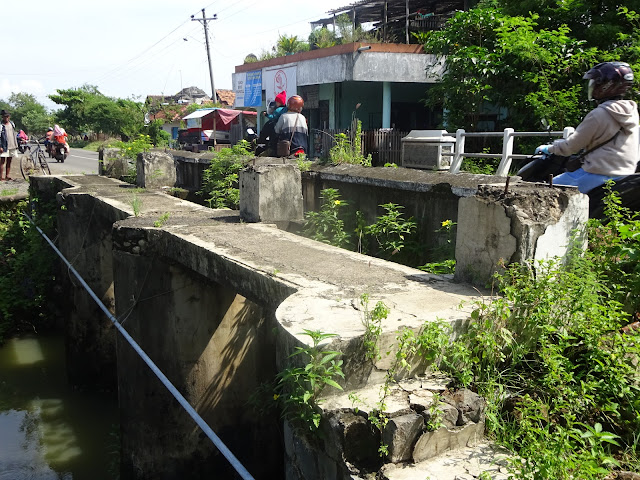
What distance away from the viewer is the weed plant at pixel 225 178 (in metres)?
8.78

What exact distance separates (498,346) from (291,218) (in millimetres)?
3784

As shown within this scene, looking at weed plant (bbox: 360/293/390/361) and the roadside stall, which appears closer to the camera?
weed plant (bbox: 360/293/390/361)

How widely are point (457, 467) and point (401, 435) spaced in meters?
0.28

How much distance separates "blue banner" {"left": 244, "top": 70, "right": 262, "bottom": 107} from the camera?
23.7m

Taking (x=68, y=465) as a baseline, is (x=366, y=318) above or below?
above

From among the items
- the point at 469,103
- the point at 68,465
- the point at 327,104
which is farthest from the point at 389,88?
the point at 68,465

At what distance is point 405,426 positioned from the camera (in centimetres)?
260

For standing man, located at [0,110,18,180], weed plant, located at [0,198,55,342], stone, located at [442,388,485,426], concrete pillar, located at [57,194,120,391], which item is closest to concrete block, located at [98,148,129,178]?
weed plant, located at [0,198,55,342]

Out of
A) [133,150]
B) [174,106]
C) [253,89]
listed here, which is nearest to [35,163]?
[133,150]

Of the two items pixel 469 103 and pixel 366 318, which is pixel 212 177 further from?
pixel 366 318

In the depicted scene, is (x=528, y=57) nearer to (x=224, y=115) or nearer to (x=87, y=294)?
(x=87, y=294)

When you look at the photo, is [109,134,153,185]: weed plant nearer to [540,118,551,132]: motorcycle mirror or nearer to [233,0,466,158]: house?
[540,118,551,132]: motorcycle mirror

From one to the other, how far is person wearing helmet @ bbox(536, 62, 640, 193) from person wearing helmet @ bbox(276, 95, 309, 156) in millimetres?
4650

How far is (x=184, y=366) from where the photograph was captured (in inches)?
226
